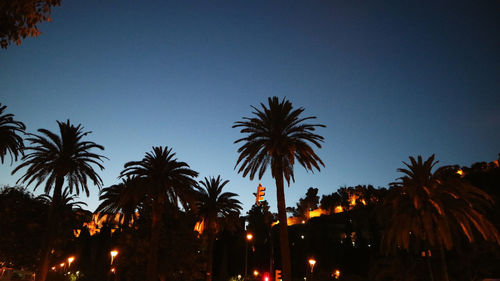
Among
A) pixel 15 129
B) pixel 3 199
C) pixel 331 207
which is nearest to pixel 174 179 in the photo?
pixel 15 129

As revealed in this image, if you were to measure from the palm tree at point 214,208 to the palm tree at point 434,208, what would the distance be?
21.3m

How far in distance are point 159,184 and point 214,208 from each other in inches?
437

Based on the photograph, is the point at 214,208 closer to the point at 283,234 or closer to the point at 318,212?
the point at 283,234

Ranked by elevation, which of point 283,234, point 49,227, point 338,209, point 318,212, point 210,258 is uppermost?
A: point 338,209

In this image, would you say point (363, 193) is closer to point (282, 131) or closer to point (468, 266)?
point (468, 266)

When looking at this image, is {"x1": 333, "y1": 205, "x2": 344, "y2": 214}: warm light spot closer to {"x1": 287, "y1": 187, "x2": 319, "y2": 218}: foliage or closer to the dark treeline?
{"x1": 287, "y1": 187, "x2": 319, "y2": 218}: foliage

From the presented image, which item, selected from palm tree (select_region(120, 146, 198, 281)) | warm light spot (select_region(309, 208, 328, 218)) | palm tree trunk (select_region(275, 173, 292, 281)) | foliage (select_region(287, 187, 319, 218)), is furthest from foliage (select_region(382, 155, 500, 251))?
foliage (select_region(287, 187, 319, 218))

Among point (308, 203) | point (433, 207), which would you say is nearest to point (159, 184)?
point (433, 207)

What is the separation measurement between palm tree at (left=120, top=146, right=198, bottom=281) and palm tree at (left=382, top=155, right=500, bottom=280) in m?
20.8

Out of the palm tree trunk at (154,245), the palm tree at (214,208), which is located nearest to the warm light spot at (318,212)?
the palm tree at (214,208)

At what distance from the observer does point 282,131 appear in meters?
29.6

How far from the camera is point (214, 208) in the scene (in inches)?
Answer: 1641

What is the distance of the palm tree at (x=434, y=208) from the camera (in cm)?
2356

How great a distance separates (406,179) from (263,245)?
59538mm
